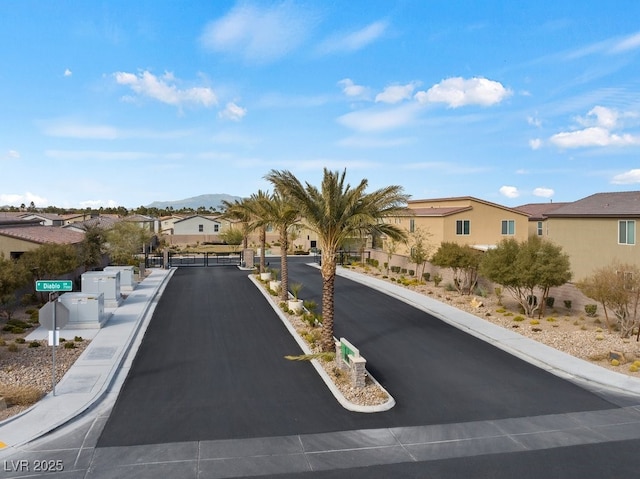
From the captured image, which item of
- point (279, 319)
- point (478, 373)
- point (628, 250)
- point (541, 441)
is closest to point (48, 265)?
point (279, 319)

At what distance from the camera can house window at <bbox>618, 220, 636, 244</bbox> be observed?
29.5 metres

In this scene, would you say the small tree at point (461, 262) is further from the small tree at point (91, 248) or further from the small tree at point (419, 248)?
the small tree at point (91, 248)

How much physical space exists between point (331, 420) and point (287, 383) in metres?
3.00

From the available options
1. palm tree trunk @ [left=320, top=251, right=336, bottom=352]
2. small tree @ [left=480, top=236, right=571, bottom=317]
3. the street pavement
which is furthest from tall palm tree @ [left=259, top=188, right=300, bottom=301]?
small tree @ [left=480, top=236, right=571, bottom=317]

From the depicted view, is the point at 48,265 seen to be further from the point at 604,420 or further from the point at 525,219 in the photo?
the point at 525,219

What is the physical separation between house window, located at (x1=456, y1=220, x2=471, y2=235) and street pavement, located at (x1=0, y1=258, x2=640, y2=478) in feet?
76.9

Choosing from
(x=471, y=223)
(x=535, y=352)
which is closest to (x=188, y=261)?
(x=471, y=223)

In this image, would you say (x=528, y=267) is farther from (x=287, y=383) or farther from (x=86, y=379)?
(x=86, y=379)

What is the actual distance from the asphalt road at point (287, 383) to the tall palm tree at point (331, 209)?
268 centimetres

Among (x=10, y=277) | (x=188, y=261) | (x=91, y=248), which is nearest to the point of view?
(x=10, y=277)

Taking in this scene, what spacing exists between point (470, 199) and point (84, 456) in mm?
39034

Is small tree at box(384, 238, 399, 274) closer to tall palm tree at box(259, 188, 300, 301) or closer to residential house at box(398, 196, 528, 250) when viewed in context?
residential house at box(398, 196, 528, 250)

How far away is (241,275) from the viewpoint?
144 ft

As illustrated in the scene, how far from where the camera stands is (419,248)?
39250mm
